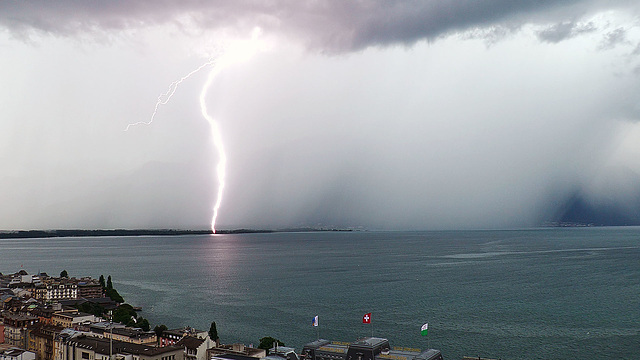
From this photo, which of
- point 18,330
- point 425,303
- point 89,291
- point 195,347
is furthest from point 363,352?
point 89,291

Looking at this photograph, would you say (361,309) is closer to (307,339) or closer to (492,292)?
(307,339)

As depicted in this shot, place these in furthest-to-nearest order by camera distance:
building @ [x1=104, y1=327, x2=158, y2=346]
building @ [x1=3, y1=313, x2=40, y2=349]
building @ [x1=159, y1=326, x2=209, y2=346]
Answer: building @ [x1=3, y1=313, x2=40, y2=349] < building @ [x1=159, y1=326, x2=209, y2=346] < building @ [x1=104, y1=327, x2=158, y2=346]

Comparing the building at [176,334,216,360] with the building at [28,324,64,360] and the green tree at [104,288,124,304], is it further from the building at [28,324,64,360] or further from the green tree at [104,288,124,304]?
the green tree at [104,288,124,304]

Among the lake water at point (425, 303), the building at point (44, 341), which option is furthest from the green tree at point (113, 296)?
the building at point (44, 341)

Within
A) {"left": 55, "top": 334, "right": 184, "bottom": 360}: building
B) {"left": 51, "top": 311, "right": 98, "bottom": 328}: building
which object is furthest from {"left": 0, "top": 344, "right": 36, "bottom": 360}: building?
{"left": 51, "top": 311, "right": 98, "bottom": 328}: building

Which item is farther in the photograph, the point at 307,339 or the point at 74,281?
the point at 74,281

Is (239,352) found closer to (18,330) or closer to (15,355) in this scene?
(15,355)

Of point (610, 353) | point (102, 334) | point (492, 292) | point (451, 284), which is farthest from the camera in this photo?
point (451, 284)

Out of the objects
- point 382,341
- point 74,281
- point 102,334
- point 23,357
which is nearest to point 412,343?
point 382,341
